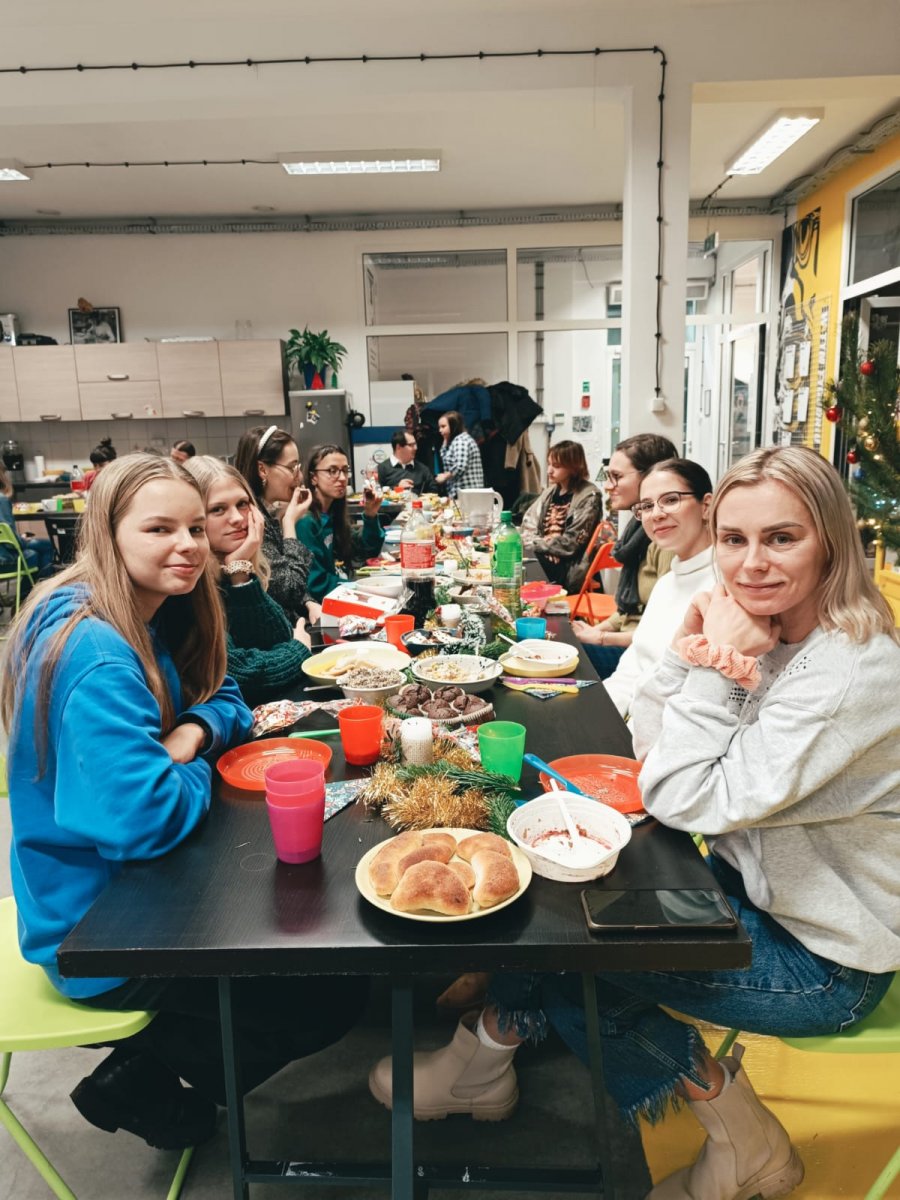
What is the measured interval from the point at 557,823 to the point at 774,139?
6.71 meters

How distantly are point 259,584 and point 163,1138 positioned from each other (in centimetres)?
131

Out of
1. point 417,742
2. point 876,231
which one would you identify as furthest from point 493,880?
point 876,231

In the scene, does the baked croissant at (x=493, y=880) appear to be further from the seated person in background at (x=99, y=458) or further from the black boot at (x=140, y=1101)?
the seated person in background at (x=99, y=458)

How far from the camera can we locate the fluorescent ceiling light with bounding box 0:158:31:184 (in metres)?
6.39

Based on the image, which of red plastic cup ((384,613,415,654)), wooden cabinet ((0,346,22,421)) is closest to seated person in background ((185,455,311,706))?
red plastic cup ((384,613,415,654))

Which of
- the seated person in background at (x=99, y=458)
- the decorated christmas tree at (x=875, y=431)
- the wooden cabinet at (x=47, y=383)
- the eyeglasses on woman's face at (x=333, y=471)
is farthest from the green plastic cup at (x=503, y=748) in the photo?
the wooden cabinet at (x=47, y=383)

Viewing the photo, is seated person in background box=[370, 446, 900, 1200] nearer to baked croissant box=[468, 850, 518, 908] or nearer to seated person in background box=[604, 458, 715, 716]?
baked croissant box=[468, 850, 518, 908]

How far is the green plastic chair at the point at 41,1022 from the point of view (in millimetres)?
1264

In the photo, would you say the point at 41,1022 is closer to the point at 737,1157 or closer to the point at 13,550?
the point at 737,1157

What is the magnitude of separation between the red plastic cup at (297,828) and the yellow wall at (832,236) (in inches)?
284

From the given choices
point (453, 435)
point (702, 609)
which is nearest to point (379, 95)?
point (453, 435)

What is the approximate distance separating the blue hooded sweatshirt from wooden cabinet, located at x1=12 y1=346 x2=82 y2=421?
8.31 meters

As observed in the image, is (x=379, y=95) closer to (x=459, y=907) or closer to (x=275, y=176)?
(x=275, y=176)

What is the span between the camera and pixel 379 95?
476 cm
